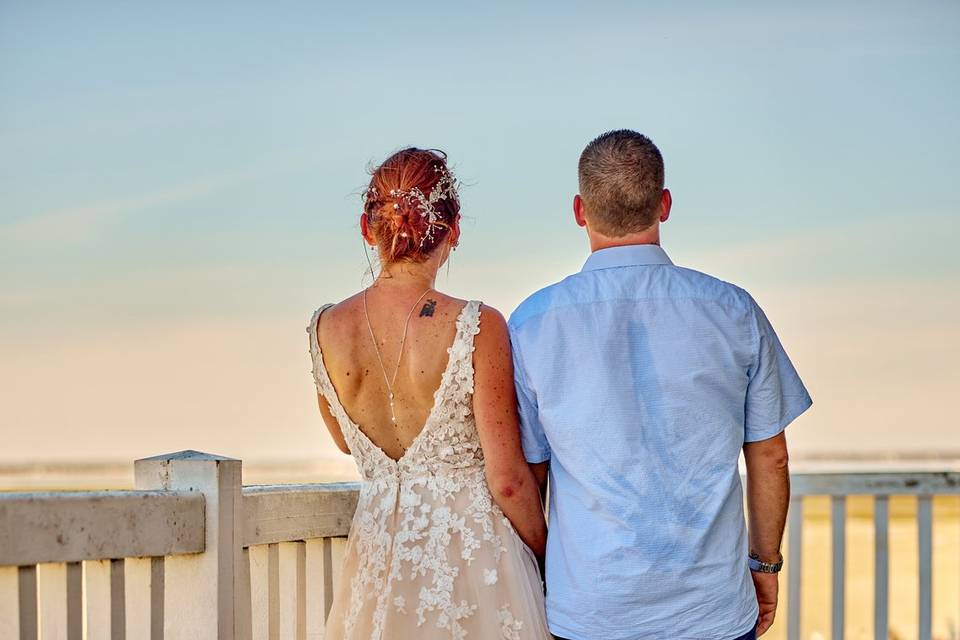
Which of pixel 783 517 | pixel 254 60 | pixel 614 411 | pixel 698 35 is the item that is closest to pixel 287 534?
pixel 614 411

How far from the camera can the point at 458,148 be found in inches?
104

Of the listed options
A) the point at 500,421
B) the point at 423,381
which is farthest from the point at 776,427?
the point at 423,381

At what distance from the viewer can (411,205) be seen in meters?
2.46

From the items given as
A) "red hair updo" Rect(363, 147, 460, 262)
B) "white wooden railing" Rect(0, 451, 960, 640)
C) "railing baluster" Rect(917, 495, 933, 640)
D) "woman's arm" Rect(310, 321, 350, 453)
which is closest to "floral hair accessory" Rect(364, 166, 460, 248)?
"red hair updo" Rect(363, 147, 460, 262)

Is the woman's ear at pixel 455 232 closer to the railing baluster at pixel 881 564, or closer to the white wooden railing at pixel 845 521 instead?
the white wooden railing at pixel 845 521

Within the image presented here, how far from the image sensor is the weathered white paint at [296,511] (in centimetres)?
236

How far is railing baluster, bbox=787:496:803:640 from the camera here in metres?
4.56

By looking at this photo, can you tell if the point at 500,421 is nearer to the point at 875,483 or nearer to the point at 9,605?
the point at 9,605

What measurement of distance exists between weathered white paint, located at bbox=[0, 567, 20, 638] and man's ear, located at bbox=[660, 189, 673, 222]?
1.29 m

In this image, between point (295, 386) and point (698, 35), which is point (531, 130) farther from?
point (295, 386)

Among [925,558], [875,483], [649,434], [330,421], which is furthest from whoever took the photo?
[925,558]

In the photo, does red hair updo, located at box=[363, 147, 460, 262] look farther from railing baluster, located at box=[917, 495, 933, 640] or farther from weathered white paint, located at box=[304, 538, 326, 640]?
railing baluster, located at box=[917, 495, 933, 640]

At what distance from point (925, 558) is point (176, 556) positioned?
3.53 meters

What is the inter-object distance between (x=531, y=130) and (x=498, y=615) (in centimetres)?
978
